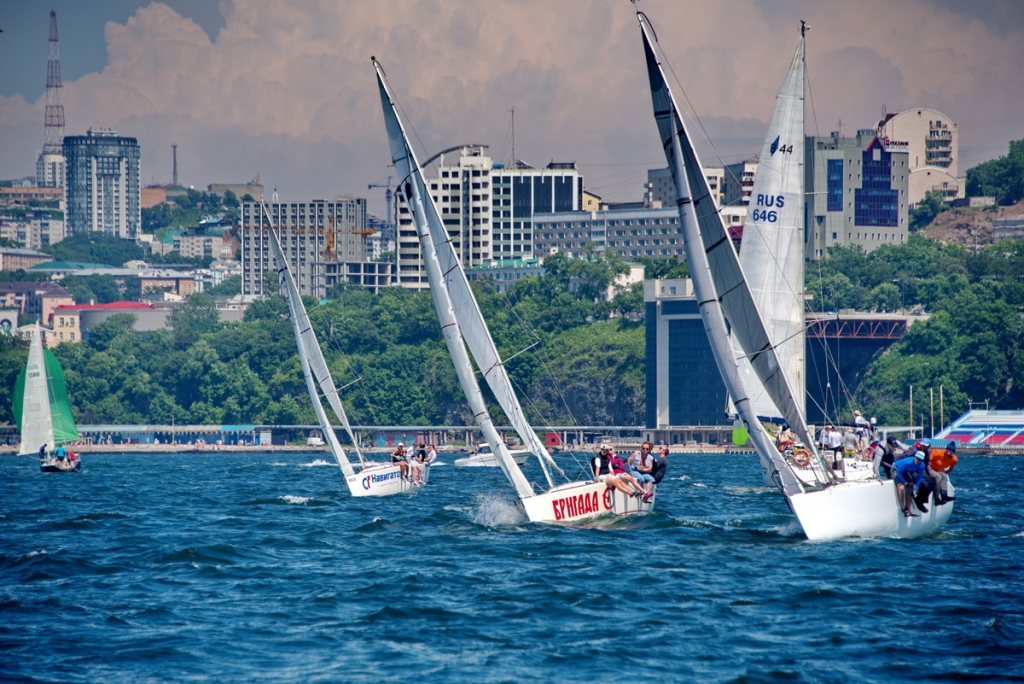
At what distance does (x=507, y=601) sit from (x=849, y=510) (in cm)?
756

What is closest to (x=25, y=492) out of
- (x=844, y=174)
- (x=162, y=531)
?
(x=162, y=531)

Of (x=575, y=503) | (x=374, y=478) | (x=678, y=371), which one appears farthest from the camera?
(x=678, y=371)

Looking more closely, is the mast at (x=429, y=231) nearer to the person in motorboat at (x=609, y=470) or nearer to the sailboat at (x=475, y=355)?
the sailboat at (x=475, y=355)

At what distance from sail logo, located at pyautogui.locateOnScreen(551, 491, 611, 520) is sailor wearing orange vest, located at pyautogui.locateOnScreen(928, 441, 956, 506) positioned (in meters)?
6.98

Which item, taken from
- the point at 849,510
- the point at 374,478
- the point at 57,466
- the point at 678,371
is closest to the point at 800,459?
the point at 849,510

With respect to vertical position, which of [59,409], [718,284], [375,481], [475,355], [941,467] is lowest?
[375,481]

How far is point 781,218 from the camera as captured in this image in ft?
150

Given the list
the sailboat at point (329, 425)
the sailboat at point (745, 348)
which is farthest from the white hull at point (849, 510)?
the sailboat at point (329, 425)

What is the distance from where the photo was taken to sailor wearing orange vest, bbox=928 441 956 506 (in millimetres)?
28594

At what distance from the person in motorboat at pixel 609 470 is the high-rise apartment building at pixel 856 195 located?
473ft

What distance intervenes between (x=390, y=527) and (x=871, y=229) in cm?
15897

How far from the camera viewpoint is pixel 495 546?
30172 mm

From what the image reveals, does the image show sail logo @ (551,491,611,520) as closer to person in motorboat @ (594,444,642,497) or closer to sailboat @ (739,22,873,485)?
person in motorboat @ (594,444,642,497)

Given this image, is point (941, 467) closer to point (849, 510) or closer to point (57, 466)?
point (849, 510)
